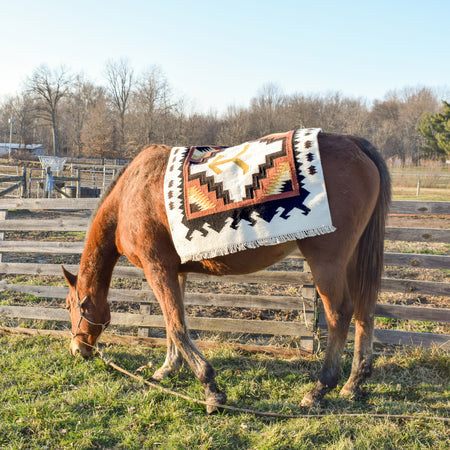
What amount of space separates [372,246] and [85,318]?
274cm

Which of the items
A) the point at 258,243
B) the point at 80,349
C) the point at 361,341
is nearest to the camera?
the point at 258,243

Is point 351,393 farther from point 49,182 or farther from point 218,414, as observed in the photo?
point 49,182

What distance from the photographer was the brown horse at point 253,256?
9.21ft

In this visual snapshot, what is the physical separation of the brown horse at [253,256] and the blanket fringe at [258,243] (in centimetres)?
12

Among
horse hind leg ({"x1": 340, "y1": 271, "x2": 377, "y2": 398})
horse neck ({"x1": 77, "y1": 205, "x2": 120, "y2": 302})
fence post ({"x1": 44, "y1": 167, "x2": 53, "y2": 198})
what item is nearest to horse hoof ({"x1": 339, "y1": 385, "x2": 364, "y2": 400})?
horse hind leg ({"x1": 340, "y1": 271, "x2": 377, "y2": 398})

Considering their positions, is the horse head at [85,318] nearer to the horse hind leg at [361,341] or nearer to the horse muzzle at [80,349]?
the horse muzzle at [80,349]

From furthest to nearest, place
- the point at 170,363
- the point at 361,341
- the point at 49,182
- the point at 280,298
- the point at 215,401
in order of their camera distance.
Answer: the point at 49,182 < the point at 280,298 < the point at 170,363 < the point at 361,341 < the point at 215,401

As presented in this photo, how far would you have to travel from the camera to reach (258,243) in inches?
109

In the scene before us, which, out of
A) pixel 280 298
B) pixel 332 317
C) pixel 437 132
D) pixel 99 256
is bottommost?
pixel 280 298

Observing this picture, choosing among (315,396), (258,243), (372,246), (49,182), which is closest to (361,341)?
(315,396)

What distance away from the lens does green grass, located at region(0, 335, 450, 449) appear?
2.54 meters

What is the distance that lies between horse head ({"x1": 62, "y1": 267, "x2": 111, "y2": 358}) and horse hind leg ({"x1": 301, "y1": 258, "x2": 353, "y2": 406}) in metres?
2.03

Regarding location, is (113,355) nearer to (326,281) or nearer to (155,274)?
(155,274)

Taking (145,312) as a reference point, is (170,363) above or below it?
below
